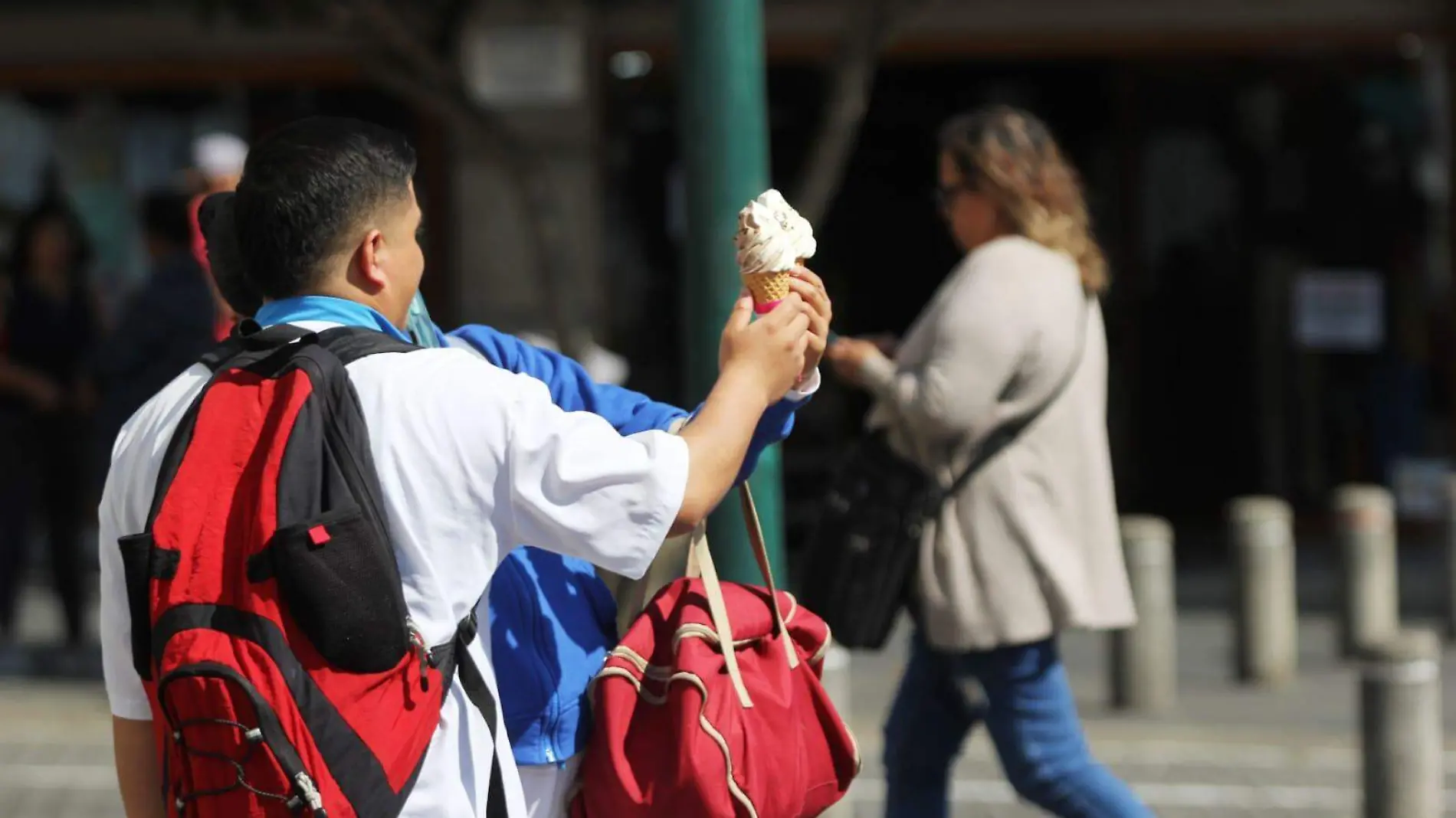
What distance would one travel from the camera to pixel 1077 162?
1345 cm

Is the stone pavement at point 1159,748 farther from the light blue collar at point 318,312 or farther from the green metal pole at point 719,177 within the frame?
the light blue collar at point 318,312

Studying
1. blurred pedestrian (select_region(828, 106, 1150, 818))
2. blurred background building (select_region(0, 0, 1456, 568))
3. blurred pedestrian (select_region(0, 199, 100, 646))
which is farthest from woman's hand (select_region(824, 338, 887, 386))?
blurred background building (select_region(0, 0, 1456, 568))

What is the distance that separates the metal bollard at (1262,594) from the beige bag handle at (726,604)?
235 inches

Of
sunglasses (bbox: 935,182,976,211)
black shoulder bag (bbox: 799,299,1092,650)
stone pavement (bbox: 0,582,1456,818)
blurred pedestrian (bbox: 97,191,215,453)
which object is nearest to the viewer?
black shoulder bag (bbox: 799,299,1092,650)

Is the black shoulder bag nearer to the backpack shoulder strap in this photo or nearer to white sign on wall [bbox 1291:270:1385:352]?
the backpack shoulder strap

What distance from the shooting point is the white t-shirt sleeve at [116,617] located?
100 inches

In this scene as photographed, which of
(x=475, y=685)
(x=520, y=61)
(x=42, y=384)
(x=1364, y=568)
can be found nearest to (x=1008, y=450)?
(x=475, y=685)

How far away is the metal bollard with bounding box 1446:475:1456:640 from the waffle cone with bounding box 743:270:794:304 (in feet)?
24.4

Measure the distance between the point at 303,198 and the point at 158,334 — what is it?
5385 millimetres

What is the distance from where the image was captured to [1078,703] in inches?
333

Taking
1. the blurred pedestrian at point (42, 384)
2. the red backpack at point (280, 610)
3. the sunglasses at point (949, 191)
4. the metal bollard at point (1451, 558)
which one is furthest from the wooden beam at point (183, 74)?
the red backpack at point (280, 610)

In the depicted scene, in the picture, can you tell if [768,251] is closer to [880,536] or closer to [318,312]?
[318,312]

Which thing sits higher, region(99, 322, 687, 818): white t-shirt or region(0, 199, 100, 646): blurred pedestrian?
region(99, 322, 687, 818): white t-shirt

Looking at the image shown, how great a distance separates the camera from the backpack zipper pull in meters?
2.39
